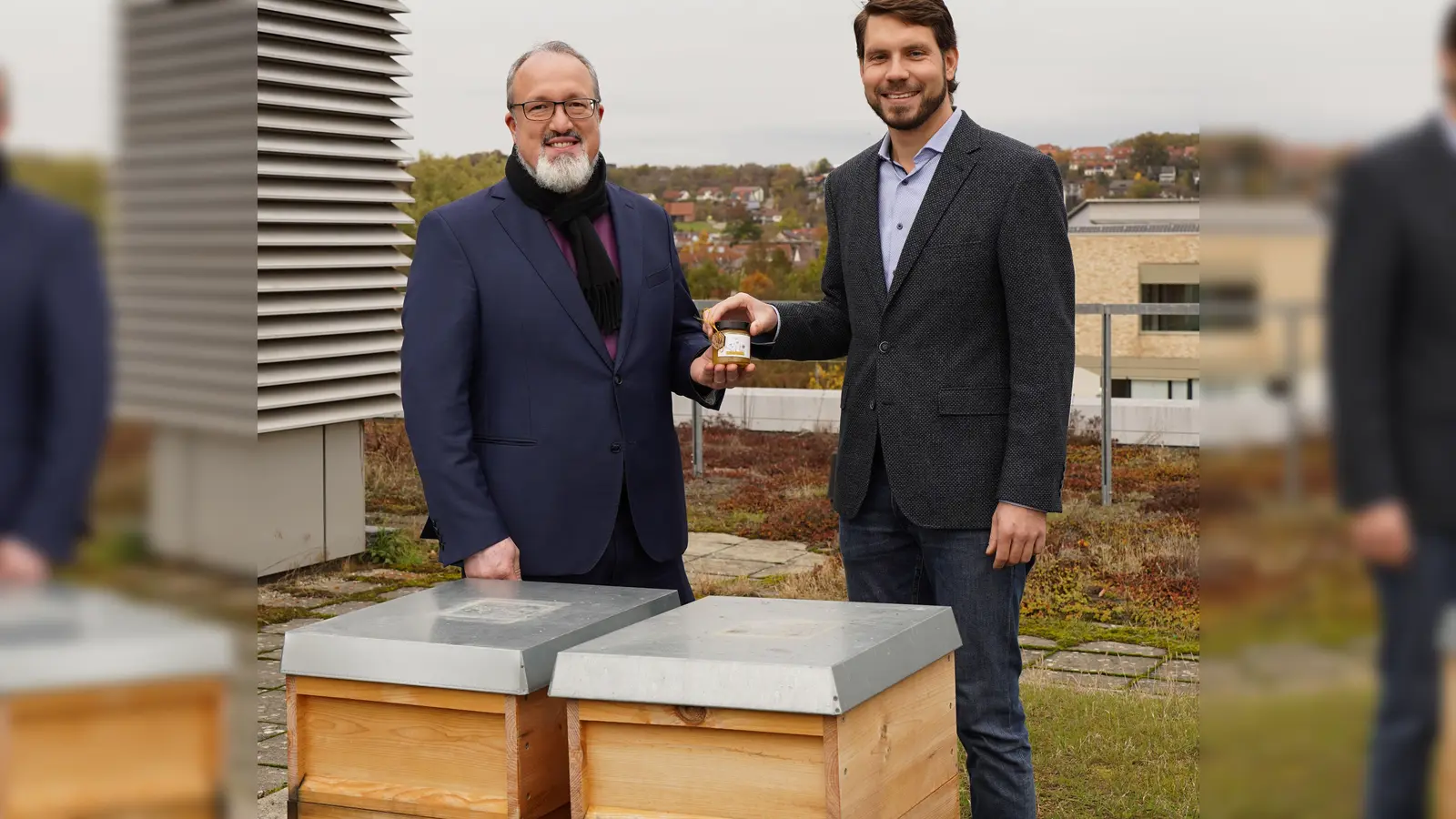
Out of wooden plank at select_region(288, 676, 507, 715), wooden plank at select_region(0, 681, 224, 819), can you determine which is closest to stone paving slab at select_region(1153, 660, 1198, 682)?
wooden plank at select_region(288, 676, 507, 715)

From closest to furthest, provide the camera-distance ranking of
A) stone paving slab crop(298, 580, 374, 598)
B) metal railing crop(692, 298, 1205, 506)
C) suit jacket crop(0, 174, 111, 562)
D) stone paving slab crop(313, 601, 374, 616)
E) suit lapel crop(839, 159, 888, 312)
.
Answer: suit jacket crop(0, 174, 111, 562), suit lapel crop(839, 159, 888, 312), stone paving slab crop(313, 601, 374, 616), stone paving slab crop(298, 580, 374, 598), metal railing crop(692, 298, 1205, 506)

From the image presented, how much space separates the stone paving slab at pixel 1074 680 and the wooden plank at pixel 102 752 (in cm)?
506

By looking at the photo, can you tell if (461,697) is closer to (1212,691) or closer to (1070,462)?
(1212,691)

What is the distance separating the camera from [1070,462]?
11.4 m

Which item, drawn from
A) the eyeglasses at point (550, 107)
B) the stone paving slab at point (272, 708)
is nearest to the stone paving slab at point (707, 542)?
the stone paving slab at point (272, 708)

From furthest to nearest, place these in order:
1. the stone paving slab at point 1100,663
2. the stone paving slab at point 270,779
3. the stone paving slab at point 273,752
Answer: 1. the stone paving slab at point 1100,663
2. the stone paving slab at point 273,752
3. the stone paving slab at point 270,779

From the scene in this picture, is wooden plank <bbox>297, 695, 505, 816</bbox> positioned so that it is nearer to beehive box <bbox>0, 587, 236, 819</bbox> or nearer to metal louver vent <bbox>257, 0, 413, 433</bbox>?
beehive box <bbox>0, 587, 236, 819</bbox>

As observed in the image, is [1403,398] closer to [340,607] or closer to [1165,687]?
[1165,687]

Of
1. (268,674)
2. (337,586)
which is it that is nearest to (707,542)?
(337,586)

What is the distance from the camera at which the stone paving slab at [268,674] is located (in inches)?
219

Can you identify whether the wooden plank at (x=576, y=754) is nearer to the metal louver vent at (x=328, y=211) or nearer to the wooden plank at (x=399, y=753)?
the wooden plank at (x=399, y=753)

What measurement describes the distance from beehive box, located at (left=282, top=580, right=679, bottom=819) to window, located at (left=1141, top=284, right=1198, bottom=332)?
7516 mm

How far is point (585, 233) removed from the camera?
3416 millimetres

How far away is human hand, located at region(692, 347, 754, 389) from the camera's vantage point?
3328 mm
